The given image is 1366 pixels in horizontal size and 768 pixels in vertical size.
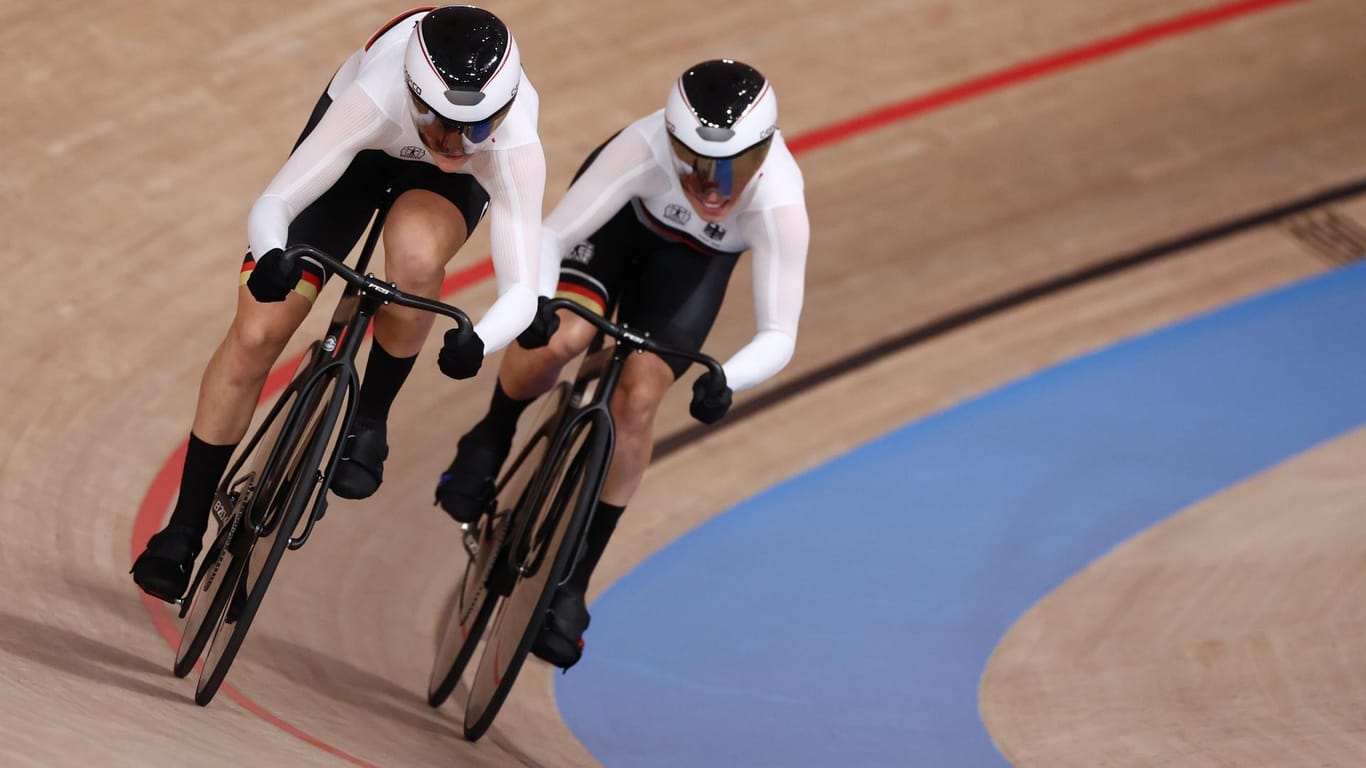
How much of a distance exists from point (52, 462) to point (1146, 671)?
8.65ft

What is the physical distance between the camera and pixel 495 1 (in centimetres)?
622

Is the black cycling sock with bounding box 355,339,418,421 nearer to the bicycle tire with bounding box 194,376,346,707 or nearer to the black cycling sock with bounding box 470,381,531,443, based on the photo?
the bicycle tire with bounding box 194,376,346,707

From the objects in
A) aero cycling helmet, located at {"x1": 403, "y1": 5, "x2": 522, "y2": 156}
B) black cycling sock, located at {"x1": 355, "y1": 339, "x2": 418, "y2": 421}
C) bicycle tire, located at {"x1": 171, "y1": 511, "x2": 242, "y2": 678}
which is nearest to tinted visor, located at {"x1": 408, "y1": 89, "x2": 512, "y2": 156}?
aero cycling helmet, located at {"x1": 403, "y1": 5, "x2": 522, "y2": 156}

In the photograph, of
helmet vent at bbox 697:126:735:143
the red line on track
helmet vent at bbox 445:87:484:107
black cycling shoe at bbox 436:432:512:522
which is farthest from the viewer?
the red line on track

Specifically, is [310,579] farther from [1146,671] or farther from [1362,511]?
[1362,511]

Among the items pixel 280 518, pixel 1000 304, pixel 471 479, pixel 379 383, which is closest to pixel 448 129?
pixel 379 383

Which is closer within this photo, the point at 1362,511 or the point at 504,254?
the point at 504,254

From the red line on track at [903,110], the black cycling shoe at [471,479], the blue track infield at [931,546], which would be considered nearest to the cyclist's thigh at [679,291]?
the black cycling shoe at [471,479]

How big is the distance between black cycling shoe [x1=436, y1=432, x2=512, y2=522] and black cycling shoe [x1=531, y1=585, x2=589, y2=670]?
0.33m

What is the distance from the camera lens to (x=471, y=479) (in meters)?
3.60

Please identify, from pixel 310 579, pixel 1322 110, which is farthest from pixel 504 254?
pixel 1322 110

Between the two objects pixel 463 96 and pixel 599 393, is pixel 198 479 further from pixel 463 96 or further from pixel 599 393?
pixel 463 96

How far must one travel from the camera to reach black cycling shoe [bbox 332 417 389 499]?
10.3 ft

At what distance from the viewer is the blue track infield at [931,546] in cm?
380
